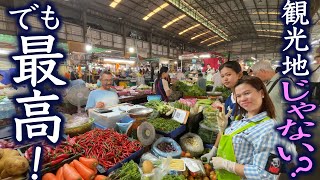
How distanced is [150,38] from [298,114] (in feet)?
68.9

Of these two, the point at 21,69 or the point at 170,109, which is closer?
the point at 21,69

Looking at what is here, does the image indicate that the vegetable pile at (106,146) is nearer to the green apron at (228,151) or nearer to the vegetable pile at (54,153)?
the vegetable pile at (54,153)

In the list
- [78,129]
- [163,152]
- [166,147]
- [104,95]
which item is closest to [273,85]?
[166,147]

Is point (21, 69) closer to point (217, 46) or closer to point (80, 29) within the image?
point (80, 29)

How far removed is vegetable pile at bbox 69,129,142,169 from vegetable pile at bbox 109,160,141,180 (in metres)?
0.13

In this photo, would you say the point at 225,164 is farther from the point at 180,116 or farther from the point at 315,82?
the point at 315,82

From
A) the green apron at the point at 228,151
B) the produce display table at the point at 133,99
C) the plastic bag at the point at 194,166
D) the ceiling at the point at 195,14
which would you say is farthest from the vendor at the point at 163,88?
the ceiling at the point at 195,14

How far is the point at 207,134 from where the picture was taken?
3.50 metres

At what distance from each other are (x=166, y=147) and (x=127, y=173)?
3.30ft

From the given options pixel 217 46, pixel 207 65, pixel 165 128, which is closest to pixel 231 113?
pixel 165 128

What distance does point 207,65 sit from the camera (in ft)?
47.6

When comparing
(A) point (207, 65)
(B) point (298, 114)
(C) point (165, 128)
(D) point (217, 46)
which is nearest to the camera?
(B) point (298, 114)

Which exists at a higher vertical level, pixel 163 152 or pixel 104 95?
pixel 104 95

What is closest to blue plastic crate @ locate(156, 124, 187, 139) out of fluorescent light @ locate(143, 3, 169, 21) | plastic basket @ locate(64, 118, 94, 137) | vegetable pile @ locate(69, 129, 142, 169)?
vegetable pile @ locate(69, 129, 142, 169)
